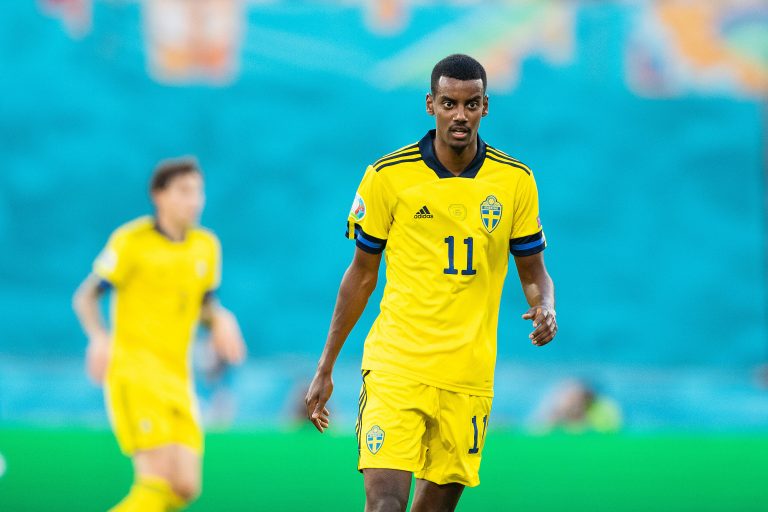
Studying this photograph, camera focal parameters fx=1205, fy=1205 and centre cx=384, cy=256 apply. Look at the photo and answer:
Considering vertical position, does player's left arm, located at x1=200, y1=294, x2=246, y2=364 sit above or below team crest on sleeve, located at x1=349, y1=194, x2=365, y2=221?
above

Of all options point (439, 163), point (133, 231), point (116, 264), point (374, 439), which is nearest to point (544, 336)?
point (374, 439)

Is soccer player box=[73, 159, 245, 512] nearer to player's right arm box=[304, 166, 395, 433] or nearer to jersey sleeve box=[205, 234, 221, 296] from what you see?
jersey sleeve box=[205, 234, 221, 296]

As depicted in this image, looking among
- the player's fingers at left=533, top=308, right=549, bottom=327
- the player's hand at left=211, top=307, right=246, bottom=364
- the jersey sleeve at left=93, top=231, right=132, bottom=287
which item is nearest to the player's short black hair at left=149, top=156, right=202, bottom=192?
the jersey sleeve at left=93, top=231, right=132, bottom=287

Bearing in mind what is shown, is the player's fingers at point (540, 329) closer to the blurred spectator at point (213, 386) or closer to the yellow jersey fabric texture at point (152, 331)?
the yellow jersey fabric texture at point (152, 331)

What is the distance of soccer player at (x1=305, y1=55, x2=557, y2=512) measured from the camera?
4.57m

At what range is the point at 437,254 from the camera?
4.64m

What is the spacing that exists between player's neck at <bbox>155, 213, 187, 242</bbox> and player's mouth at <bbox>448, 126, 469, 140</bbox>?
3030 mm

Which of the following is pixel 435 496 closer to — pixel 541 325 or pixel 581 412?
pixel 541 325

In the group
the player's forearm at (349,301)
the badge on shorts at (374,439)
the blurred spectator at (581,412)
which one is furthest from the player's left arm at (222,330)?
the blurred spectator at (581,412)

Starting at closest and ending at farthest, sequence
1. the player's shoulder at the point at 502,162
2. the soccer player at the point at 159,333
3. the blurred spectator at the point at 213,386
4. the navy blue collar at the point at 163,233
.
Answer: the player's shoulder at the point at 502,162 < the soccer player at the point at 159,333 < the navy blue collar at the point at 163,233 < the blurred spectator at the point at 213,386

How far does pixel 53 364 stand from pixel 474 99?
1140 centimetres

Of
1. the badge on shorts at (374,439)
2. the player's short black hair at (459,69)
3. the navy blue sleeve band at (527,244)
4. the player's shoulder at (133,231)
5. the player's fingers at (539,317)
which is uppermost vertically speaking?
the player's shoulder at (133,231)

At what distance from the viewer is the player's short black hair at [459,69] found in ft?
14.9

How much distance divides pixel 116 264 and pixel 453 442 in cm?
299
